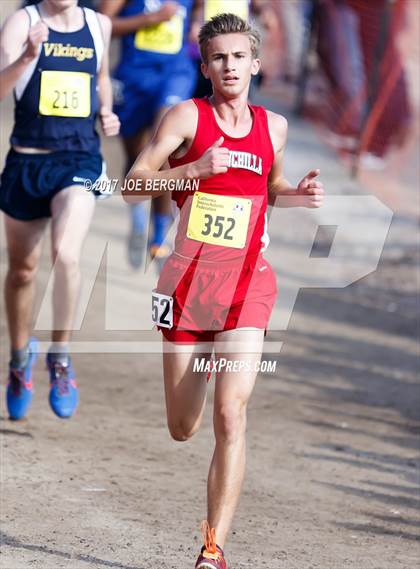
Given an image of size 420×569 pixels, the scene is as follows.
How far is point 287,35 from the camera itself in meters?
18.6

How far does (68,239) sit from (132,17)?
3.42 metres

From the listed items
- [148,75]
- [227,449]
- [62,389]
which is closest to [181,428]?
[227,449]

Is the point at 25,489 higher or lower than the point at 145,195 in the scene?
lower

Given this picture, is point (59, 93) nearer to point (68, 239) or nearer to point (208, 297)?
point (68, 239)

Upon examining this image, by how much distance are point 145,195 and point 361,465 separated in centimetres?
216

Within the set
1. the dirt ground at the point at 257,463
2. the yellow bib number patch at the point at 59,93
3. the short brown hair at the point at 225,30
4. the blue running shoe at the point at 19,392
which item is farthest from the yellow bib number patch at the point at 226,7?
the short brown hair at the point at 225,30

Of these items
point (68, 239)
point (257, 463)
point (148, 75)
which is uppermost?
point (68, 239)

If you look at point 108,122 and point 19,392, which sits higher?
point 108,122

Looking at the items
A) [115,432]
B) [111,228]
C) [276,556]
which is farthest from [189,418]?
[111,228]

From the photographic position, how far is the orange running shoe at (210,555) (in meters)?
4.58

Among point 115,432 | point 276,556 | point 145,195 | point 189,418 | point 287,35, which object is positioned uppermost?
point 145,195

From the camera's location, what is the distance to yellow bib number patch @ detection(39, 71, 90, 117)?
20.2 ft

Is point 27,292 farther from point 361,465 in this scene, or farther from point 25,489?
point 361,465

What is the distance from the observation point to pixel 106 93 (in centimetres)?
654
